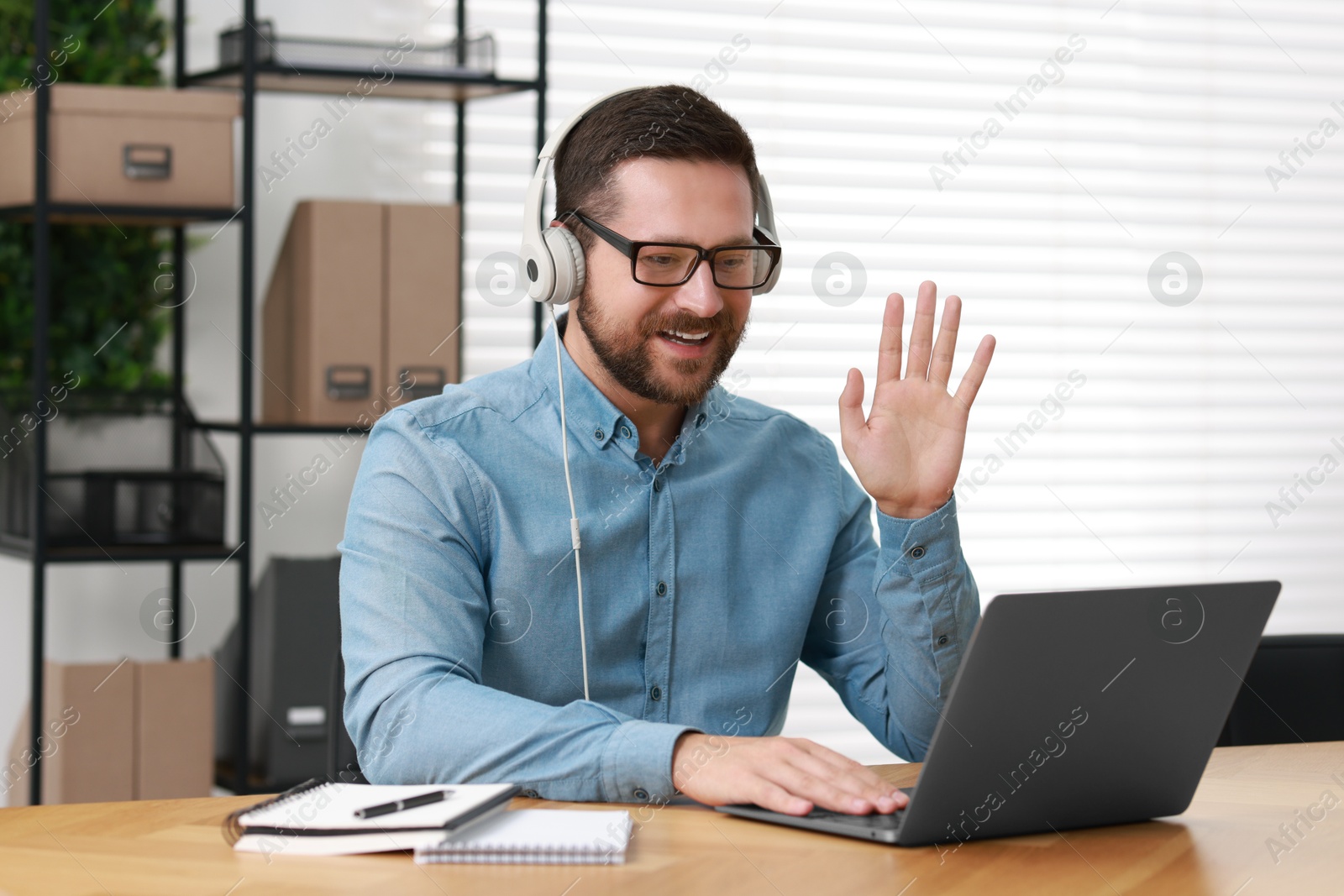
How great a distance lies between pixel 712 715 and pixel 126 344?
1.61 metres

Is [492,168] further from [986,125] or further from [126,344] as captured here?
[986,125]

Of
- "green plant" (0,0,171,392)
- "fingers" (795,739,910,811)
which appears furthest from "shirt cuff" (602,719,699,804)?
"green plant" (0,0,171,392)

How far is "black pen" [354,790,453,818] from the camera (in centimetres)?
91

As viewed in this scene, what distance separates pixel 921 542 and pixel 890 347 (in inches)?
8.2

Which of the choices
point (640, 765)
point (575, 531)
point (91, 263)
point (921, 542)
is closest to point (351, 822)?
point (640, 765)

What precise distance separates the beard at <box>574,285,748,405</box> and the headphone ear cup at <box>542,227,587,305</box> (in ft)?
0.09

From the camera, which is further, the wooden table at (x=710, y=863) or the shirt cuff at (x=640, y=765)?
the shirt cuff at (x=640, y=765)

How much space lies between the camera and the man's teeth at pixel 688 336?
1.42 m

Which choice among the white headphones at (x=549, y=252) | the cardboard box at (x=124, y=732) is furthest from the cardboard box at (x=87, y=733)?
the white headphones at (x=549, y=252)

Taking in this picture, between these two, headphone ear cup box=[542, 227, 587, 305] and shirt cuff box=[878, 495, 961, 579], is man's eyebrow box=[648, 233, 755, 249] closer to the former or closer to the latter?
headphone ear cup box=[542, 227, 587, 305]

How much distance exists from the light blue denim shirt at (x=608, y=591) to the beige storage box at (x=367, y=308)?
877 mm

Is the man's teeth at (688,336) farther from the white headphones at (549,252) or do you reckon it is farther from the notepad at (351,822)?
the notepad at (351,822)

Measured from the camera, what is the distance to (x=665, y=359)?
143 cm

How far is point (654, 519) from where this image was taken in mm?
1442
